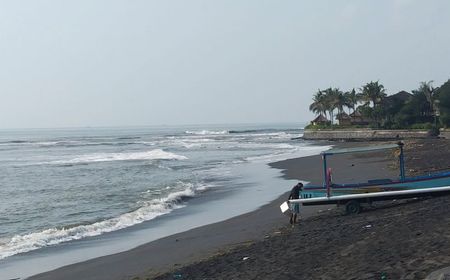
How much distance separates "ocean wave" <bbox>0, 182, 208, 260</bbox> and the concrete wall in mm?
41052

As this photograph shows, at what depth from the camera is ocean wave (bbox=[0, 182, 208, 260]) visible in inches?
569

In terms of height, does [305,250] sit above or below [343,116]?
below

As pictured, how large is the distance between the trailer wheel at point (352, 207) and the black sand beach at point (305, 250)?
14.5 inches

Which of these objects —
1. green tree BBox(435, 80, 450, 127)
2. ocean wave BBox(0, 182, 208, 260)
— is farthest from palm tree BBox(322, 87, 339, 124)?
ocean wave BBox(0, 182, 208, 260)

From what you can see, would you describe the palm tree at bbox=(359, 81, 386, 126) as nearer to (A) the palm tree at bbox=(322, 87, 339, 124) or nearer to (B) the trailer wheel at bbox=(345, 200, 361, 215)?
(A) the palm tree at bbox=(322, 87, 339, 124)

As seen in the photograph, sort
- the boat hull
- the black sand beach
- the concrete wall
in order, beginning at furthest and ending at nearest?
the concrete wall, the boat hull, the black sand beach

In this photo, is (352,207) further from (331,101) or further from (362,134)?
(331,101)

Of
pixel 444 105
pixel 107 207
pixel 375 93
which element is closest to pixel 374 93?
pixel 375 93

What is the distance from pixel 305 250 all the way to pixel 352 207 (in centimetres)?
418

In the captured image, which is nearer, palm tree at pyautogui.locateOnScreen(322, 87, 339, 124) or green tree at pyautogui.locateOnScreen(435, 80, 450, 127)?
green tree at pyautogui.locateOnScreen(435, 80, 450, 127)

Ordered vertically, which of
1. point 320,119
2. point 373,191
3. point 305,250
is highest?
point 320,119

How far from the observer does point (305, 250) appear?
9641mm

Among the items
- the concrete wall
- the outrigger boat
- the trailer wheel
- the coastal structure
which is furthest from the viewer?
the coastal structure

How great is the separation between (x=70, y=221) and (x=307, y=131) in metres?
71.6
